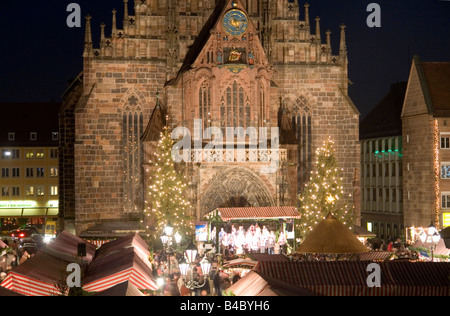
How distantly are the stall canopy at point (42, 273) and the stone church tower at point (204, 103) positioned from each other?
18.1 meters

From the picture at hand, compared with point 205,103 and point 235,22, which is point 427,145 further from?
point 235,22

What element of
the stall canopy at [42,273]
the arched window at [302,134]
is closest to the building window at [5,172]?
the arched window at [302,134]

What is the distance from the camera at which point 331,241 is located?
3275 centimetres

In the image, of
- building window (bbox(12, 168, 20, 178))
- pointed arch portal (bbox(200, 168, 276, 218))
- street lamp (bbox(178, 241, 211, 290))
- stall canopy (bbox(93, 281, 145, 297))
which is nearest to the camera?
stall canopy (bbox(93, 281, 145, 297))

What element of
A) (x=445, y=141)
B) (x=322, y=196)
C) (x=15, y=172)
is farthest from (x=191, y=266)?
(x=15, y=172)

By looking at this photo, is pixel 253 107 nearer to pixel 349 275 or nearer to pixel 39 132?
pixel 349 275

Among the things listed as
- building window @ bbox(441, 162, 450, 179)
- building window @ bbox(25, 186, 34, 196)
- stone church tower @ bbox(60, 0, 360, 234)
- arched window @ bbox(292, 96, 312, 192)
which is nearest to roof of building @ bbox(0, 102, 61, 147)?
building window @ bbox(25, 186, 34, 196)

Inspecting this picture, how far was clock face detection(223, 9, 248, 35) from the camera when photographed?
51.1 m

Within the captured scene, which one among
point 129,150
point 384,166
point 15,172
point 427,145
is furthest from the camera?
point 15,172

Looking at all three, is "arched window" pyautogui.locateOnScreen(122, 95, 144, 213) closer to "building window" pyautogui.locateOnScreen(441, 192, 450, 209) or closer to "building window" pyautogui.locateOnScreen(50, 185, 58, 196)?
"building window" pyautogui.locateOnScreen(441, 192, 450, 209)

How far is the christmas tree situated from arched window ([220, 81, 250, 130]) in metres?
3.63

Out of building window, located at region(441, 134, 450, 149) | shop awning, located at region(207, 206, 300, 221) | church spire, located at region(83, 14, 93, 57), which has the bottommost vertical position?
shop awning, located at region(207, 206, 300, 221)

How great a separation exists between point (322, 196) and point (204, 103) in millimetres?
8567

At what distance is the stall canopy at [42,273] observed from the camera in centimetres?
2630
